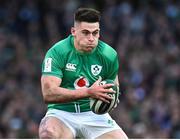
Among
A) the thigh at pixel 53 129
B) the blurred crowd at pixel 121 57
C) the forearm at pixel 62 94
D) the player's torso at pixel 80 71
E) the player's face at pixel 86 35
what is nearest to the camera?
the forearm at pixel 62 94

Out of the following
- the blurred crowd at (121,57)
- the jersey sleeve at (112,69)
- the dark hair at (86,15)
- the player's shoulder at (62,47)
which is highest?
the dark hair at (86,15)

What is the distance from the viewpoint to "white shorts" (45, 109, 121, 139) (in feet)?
30.9

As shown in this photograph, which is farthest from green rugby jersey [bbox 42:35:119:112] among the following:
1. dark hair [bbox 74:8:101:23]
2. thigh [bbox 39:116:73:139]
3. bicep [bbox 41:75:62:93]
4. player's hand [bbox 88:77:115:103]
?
player's hand [bbox 88:77:115:103]

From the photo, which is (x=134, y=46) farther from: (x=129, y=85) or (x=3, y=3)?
(x=3, y=3)

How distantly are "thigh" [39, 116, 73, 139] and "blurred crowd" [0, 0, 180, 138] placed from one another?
5606 mm

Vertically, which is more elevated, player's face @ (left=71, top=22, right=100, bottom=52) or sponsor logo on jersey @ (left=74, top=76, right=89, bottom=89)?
player's face @ (left=71, top=22, right=100, bottom=52)

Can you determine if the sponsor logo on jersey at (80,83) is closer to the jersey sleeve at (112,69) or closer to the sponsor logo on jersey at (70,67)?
the sponsor logo on jersey at (70,67)

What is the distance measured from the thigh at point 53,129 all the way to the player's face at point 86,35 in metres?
0.87

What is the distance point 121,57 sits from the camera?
17312 mm

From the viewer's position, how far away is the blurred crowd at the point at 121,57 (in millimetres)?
15805

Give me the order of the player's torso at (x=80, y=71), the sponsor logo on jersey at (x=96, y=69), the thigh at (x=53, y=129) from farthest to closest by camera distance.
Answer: the sponsor logo on jersey at (x=96, y=69) < the player's torso at (x=80, y=71) < the thigh at (x=53, y=129)

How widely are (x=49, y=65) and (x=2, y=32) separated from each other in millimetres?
8994

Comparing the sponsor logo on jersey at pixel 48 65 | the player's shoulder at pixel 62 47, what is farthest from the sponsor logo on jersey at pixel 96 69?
the sponsor logo on jersey at pixel 48 65

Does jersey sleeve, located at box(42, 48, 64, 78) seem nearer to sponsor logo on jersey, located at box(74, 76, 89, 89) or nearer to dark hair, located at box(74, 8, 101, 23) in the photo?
sponsor logo on jersey, located at box(74, 76, 89, 89)
